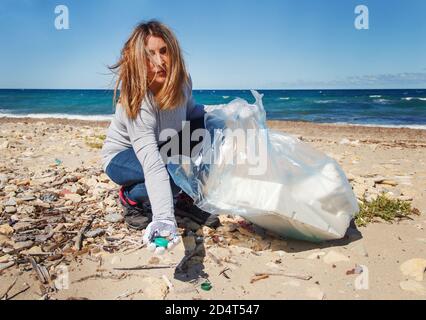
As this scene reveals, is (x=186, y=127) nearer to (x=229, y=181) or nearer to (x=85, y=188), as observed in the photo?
(x=229, y=181)

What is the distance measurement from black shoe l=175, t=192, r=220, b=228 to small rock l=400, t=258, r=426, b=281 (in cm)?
126

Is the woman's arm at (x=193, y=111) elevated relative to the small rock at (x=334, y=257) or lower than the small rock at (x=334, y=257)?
elevated

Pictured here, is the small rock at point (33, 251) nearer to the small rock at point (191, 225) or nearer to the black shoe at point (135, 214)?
the black shoe at point (135, 214)

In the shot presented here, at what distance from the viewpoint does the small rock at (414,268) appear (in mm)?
1990

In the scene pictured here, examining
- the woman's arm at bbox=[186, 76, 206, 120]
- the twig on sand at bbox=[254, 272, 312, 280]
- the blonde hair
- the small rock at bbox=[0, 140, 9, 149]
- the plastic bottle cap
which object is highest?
the blonde hair

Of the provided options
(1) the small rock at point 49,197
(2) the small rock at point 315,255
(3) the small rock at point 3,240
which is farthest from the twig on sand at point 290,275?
(1) the small rock at point 49,197

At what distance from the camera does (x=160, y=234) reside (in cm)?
171

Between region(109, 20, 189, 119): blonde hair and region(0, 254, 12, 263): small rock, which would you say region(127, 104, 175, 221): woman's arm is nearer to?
region(109, 20, 189, 119): blonde hair

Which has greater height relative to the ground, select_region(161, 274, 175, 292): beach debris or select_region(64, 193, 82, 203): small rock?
select_region(64, 193, 82, 203): small rock

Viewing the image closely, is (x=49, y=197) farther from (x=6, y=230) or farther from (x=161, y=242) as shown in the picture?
(x=161, y=242)

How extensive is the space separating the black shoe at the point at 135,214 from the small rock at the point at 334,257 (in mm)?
1283

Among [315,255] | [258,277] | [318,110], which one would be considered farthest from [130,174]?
[318,110]

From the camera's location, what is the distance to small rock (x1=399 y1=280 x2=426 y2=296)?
6.07ft

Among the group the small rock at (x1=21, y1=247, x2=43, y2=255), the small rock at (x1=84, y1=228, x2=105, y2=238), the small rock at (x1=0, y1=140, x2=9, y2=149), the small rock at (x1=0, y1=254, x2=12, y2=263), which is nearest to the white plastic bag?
the small rock at (x1=84, y1=228, x2=105, y2=238)
